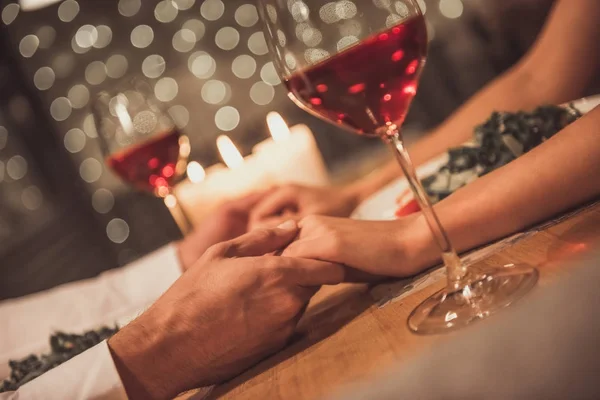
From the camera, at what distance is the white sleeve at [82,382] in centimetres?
67

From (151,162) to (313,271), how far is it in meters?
0.83

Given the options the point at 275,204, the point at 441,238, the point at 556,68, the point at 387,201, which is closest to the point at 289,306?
the point at 441,238

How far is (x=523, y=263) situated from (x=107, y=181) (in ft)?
11.4

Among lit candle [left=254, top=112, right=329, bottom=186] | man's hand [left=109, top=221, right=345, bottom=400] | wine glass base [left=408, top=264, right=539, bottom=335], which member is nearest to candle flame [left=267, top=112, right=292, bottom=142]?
lit candle [left=254, top=112, right=329, bottom=186]

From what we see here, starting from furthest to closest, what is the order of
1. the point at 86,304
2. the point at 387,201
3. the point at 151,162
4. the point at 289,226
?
1. the point at 151,162
2. the point at 86,304
3. the point at 387,201
4. the point at 289,226

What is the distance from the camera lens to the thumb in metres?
0.74

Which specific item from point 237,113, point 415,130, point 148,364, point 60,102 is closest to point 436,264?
point 148,364

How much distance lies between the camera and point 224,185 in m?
1.49

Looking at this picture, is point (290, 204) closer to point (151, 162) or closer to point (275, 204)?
point (275, 204)

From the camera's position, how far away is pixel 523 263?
0.56 metres

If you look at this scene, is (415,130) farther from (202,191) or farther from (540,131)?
(540,131)

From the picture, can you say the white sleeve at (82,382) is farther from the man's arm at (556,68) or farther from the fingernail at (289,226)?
the man's arm at (556,68)

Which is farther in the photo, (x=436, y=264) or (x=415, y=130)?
(x=415, y=130)

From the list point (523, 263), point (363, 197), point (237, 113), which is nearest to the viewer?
point (523, 263)
